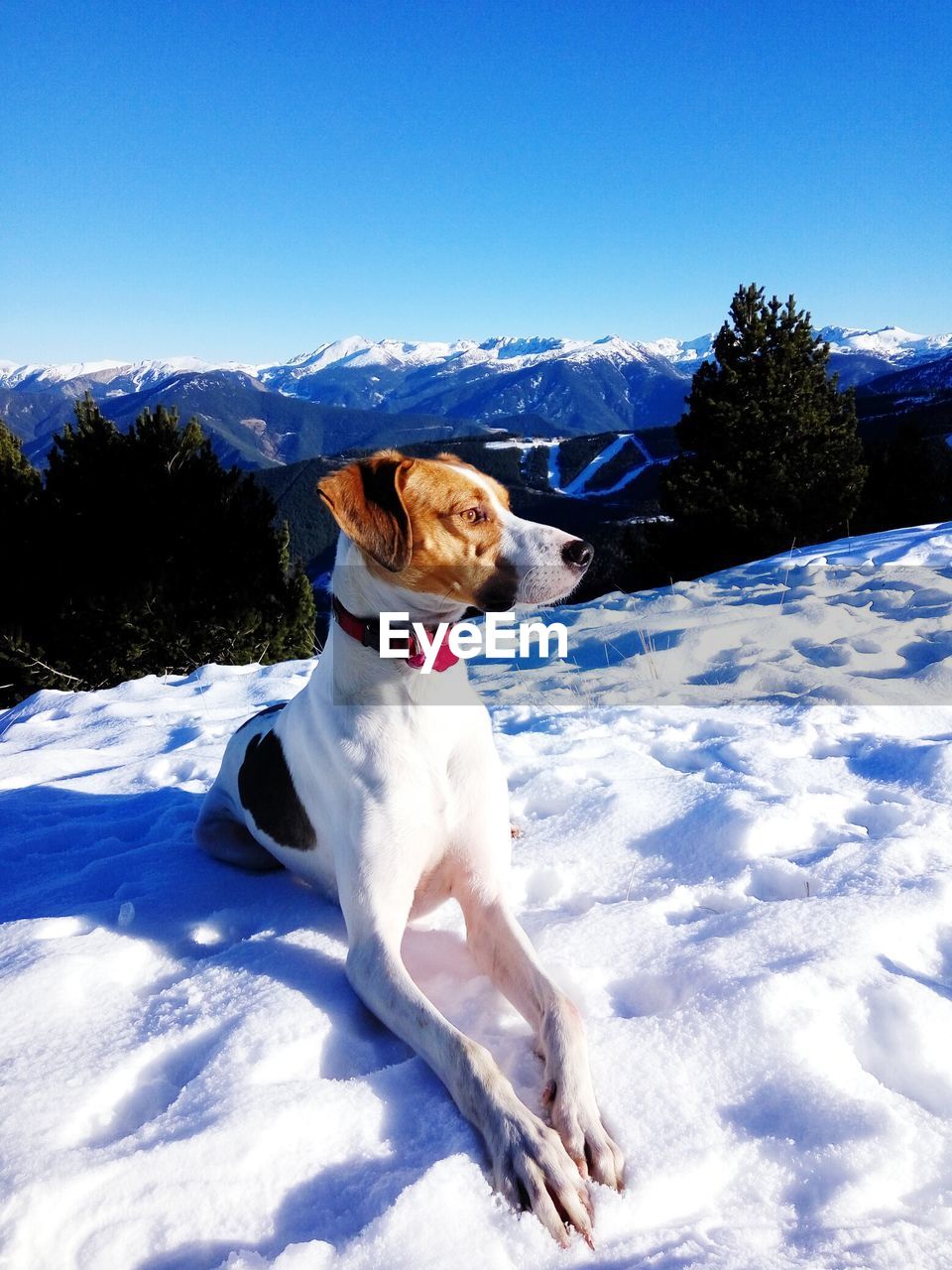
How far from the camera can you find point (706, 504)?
20531 mm

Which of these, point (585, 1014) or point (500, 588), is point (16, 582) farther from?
point (585, 1014)

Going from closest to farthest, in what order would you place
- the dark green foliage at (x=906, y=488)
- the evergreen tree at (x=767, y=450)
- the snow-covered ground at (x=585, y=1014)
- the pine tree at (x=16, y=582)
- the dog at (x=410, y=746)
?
the snow-covered ground at (x=585, y=1014) < the dog at (x=410, y=746) < the pine tree at (x=16, y=582) < the evergreen tree at (x=767, y=450) < the dark green foliage at (x=906, y=488)

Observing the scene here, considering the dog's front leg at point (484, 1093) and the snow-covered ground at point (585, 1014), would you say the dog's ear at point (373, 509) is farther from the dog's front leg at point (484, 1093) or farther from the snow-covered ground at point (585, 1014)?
the snow-covered ground at point (585, 1014)

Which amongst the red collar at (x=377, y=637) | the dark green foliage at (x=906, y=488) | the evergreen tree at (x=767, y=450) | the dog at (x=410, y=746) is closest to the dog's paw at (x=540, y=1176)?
the dog at (x=410, y=746)

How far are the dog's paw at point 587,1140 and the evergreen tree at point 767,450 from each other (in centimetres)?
2015

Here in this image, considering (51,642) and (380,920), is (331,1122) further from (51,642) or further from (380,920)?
(51,642)

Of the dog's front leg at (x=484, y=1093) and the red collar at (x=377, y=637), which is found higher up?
the red collar at (x=377, y=637)

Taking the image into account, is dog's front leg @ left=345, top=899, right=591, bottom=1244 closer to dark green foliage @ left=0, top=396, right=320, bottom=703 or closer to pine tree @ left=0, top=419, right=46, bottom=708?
dark green foliage @ left=0, top=396, right=320, bottom=703

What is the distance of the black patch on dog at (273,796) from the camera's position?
2713mm

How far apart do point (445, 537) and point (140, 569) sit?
40.7 feet

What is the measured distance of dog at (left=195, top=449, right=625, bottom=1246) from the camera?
2115 mm

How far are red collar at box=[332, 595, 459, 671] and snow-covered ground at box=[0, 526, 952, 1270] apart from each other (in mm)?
970

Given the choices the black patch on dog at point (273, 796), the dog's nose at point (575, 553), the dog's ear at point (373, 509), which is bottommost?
the black patch on dog at point (273, 796)

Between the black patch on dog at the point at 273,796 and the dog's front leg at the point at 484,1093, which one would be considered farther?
Result: the black patch on dog at the point at 273,796
